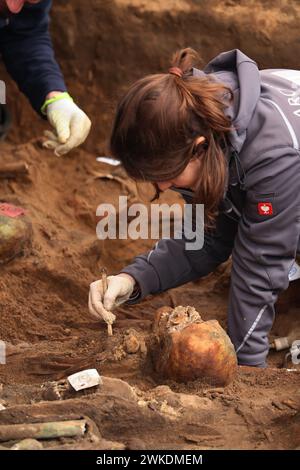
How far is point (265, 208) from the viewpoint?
266 cm

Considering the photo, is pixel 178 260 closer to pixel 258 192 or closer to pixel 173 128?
pixel 258 192

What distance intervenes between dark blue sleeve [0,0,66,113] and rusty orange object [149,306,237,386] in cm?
176

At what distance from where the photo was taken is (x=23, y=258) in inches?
143

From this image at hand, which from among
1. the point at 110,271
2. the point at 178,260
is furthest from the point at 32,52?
the point at 178,260

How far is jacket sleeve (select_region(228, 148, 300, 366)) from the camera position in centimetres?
261

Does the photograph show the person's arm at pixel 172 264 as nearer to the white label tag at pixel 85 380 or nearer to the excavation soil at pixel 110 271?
the excavation soil at pixel 110 271

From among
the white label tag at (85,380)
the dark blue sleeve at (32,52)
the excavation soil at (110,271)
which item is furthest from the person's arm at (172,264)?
the dark blue sleeve at (32,52)

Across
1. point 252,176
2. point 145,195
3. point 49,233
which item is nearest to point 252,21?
point 145,195

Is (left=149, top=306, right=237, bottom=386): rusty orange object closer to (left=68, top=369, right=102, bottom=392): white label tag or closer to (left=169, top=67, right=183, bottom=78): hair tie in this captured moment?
(left=68, top=369, right=102, bottom=392): white label tag

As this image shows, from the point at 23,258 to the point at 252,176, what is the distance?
1427mm

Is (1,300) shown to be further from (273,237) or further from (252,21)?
(252,21)

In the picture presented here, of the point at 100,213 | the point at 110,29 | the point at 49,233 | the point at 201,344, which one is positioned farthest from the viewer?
the point at 110,29

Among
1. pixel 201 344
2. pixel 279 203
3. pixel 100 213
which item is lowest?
pixel 100 213

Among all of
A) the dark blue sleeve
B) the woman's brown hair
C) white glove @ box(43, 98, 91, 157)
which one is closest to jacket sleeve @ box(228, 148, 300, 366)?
the woman's brown hair
